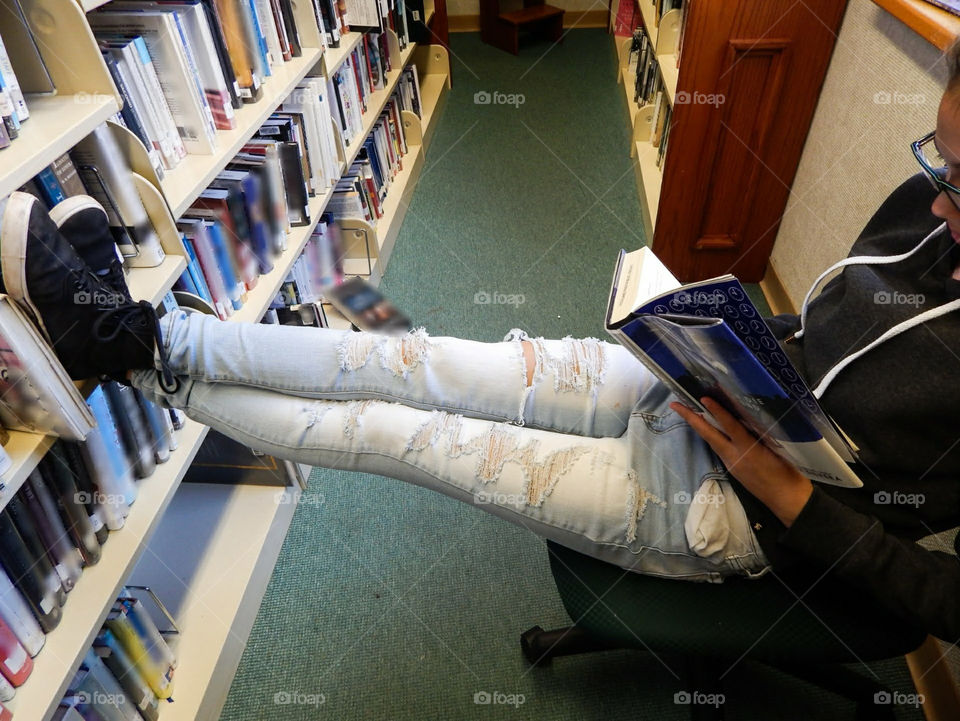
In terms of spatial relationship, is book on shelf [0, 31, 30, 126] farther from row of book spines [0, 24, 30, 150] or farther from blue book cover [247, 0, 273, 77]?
blue book cover [247, 0, 273, 77]

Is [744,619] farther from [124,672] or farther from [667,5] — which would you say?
[667,5]

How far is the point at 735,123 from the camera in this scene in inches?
68.2

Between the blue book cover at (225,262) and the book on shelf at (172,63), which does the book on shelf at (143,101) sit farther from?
the blue book cover at (225,262)

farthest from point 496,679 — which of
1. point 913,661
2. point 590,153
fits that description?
point 590,153

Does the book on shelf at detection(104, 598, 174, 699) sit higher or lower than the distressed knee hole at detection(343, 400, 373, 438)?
lower

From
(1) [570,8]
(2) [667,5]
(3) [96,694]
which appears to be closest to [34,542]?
(3) [96,694]

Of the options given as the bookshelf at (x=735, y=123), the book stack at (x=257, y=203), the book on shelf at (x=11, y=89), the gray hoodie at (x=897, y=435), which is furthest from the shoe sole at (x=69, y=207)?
the bookshelf at (x=735, y=123)

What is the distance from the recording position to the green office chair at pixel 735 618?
2.46 feet

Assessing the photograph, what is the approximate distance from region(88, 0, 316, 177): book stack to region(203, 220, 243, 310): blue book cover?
0.47 ft

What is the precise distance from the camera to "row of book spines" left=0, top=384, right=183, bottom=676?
2.68 feet

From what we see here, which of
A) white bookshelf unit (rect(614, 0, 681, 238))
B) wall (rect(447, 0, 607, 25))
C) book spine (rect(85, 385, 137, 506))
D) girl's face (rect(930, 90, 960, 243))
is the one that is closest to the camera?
girl's face (rect(930, 90, 960, 243))

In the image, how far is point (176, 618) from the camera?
1199mm

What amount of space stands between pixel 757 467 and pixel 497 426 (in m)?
0.33

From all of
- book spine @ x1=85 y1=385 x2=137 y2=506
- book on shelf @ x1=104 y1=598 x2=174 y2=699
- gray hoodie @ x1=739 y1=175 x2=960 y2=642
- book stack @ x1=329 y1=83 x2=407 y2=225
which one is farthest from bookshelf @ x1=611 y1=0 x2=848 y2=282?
book on shelf @ x1=104 y1=598 x2=174 y2=699
